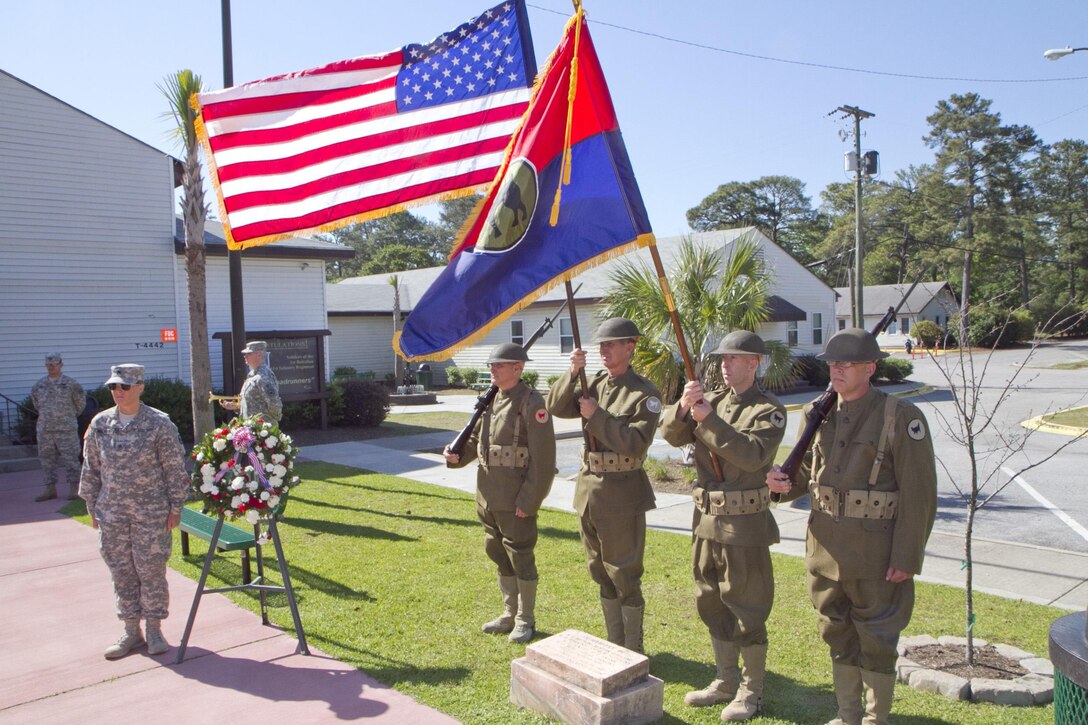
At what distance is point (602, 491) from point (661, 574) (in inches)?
102

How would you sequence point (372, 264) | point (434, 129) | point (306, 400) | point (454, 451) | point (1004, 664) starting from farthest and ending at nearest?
point (372, 264) < point (306, 400) < point (434, 129) < point (454, 451) < point (1004, 664)

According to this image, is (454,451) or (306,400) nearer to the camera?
(454,451)

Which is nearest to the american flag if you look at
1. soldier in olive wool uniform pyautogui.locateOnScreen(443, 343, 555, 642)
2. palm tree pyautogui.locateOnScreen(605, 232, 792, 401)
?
soldier in olive wool uniform pyautogui.locateOnScreen(443, 343, 555, 642)

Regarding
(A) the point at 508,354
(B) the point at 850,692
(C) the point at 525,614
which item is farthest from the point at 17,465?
(B) the point at 850,692

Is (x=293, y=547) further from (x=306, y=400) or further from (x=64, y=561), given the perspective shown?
(x=306, y=400)

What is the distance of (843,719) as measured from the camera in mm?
4133

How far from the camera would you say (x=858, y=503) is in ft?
13.0

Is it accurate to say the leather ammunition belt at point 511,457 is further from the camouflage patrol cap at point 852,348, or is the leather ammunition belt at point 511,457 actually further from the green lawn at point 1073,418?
the green lawn at point 1073,418

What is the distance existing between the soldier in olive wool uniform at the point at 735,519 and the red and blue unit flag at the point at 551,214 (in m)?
1.06

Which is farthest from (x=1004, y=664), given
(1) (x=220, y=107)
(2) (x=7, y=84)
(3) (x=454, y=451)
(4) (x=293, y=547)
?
(2) (x=7, y=84)

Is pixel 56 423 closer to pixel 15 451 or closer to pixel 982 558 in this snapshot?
pixel 15 451

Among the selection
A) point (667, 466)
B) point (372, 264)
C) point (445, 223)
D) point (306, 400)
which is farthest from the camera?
point (445, 223)

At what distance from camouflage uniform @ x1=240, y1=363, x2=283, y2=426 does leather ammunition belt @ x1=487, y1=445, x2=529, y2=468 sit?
18.5 ft

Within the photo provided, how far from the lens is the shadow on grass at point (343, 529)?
349 inches
